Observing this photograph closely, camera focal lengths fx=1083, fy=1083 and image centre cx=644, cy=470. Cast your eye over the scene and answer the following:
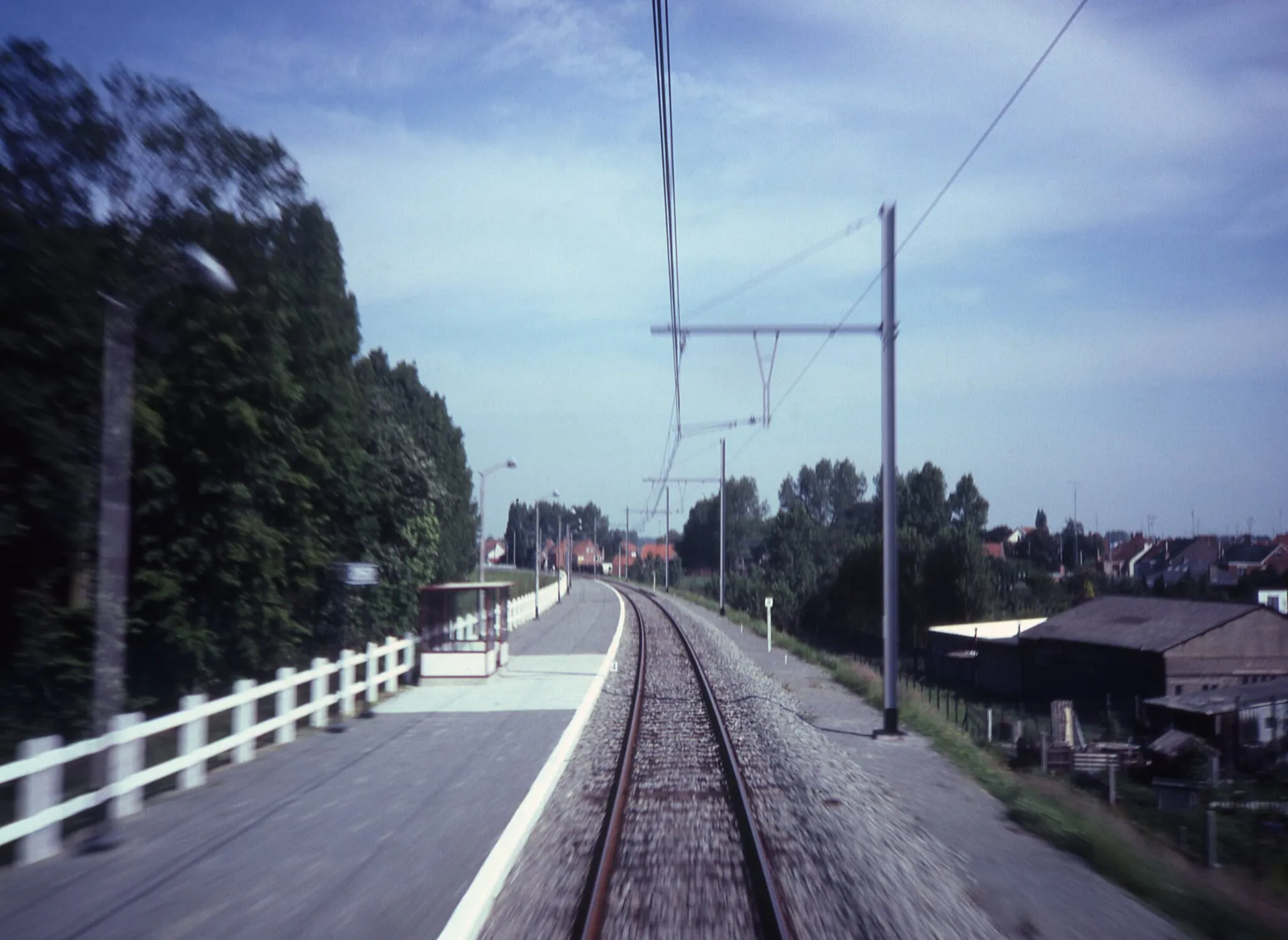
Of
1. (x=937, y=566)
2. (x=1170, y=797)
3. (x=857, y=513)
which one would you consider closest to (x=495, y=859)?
(x=1170, y=797)

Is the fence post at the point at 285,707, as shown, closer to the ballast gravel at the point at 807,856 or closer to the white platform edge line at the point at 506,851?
the white platform edge line at the point at 506,851

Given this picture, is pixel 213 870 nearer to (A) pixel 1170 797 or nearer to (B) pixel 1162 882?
(B) pixel 1162 882

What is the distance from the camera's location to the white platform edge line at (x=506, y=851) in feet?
22.5

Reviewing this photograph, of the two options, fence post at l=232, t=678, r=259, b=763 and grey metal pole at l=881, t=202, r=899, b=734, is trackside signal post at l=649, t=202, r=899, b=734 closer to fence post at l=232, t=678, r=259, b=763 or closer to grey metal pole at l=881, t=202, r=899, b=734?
grey metal pole at l=881, t=202, r=899, b=734

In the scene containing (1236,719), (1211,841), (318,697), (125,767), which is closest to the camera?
(125,767)

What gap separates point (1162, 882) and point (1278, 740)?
94.6ft

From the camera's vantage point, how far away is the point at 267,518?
22.4m

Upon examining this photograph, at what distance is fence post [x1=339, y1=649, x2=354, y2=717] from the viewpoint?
17.1 meters

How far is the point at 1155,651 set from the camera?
42.5 meters

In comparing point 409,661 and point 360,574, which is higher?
point 360,574

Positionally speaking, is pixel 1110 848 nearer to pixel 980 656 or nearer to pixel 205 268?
pixel 205 268

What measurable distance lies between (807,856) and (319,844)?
4.09 m

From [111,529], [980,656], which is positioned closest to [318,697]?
[111,529]

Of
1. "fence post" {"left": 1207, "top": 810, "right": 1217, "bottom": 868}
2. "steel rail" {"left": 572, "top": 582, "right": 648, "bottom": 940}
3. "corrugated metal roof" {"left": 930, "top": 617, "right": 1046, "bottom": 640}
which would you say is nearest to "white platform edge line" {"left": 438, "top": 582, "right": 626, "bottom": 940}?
"steel rail" {"left": 572, "top": 582, "right": 648, "bottom": 940}
